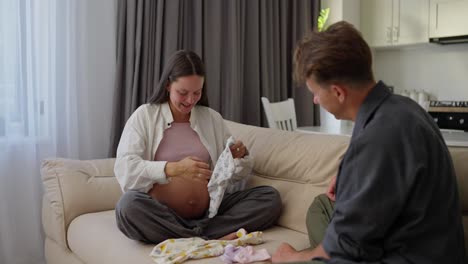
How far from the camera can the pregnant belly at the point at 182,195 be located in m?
2.23

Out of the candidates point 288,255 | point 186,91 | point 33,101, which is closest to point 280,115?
point 186,91

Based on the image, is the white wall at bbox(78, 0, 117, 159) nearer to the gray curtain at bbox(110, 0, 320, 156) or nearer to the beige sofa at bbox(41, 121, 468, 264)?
the gray curtain at bbox(110, 0, 320, 156)

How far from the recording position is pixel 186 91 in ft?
7.44

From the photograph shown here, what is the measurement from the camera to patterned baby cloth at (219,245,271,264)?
181 centimetres

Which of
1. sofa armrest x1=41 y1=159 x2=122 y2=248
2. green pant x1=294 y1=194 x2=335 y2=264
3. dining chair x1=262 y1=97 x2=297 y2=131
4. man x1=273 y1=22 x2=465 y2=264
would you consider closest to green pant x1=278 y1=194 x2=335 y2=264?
green pant x1=294 y1=194 x2=335 y2=264

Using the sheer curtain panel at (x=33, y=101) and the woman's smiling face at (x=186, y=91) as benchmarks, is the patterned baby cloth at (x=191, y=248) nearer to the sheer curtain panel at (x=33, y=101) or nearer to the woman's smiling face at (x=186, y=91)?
the woman's smiling face at (x=186, y=91)

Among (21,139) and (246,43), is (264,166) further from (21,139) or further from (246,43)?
(246,43)

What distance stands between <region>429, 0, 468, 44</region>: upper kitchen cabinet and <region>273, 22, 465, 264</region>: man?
3242 mm

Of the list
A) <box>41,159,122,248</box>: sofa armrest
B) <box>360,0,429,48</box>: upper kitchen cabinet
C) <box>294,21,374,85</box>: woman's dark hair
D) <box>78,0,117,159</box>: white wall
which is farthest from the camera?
<box>360,0,429,48</box>: upper kitchen cabinet

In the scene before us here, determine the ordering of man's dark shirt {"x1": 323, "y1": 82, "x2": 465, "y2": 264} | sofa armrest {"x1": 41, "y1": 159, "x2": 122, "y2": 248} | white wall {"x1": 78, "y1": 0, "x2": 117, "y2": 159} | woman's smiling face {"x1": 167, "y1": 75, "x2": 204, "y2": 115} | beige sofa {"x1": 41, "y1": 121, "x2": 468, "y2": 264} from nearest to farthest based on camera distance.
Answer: man's dark shirt {"x1": 323, "y1": 82, "x2": 465, "y2": 264}
beige sofa {"x1": 41, "y1": 121, "x2": 468, "y2": 264}
woman's smiling face {"x1": 167, "y1": 75, "x2": 204, "y2": 115}
sofa armrest {"x1": 41, "y1": 159, "x2": 122, "y2": 248}
white wall {"x1": 78, "y1": 0, "x2": 117, "y2": 159}

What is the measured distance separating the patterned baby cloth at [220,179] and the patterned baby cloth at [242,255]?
36 centimetres

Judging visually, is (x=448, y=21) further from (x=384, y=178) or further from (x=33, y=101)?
(x=384, y=178)

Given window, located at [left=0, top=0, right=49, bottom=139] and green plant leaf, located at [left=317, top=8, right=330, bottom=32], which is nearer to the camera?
window, located at [left=0, top=0, right=49, bottom=139]

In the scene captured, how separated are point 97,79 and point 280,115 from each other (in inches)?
51.7
